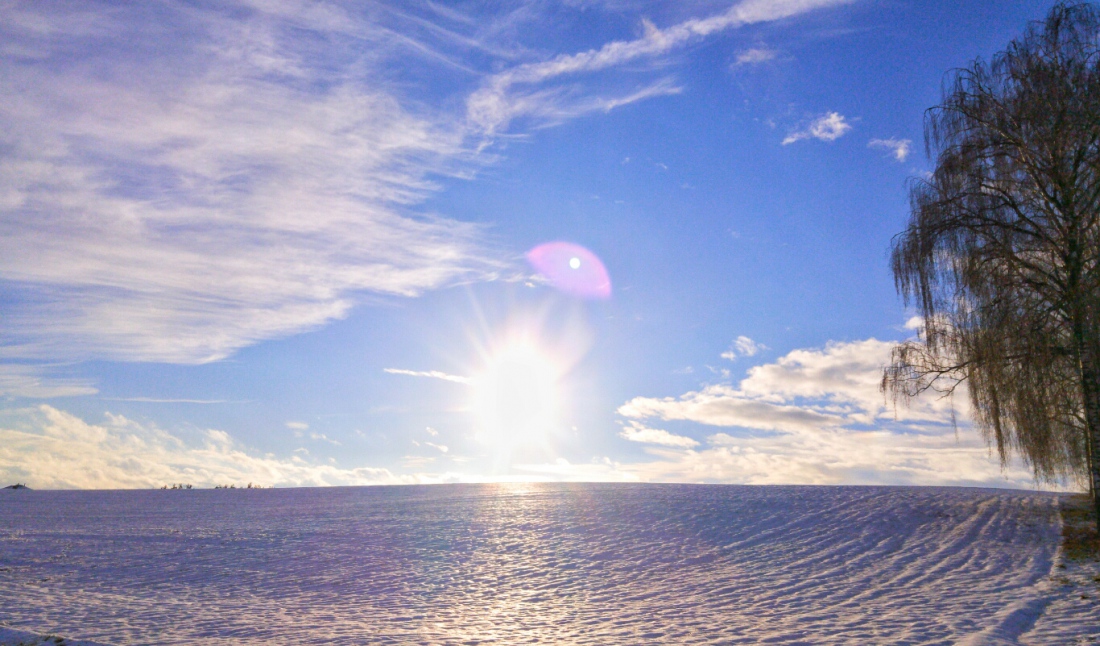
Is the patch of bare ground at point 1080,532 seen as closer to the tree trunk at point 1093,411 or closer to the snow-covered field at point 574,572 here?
the snow-covered field at point 574,572

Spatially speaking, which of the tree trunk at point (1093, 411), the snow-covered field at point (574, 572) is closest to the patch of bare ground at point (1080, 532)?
the snow-covered field at point (574, 572)

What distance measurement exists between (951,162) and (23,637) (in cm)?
2048

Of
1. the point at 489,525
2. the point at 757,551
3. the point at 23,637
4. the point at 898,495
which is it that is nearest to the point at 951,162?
the point at 757,551

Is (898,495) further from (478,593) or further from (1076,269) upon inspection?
(478,593)

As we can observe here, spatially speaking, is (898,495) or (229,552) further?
(898,495)

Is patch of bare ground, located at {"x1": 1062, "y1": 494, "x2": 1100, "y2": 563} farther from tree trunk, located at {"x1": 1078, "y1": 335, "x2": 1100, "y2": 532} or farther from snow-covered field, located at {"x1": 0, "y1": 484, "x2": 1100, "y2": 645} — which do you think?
tree trunk, located at {"x1": 1078, "y1": 335, "x2": 1100, "y2": 532}

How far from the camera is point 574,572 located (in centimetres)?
1553

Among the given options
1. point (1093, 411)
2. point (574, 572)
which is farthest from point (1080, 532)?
point (574, 572)

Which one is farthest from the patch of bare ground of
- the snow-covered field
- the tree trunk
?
the tree trunk

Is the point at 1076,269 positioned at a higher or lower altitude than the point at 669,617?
higher

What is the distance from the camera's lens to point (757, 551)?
17.1 meters

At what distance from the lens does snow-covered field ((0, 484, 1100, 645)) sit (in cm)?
1062

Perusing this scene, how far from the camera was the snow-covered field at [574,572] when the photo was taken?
34.9 feet

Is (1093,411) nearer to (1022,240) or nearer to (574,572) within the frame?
(1022,240)
